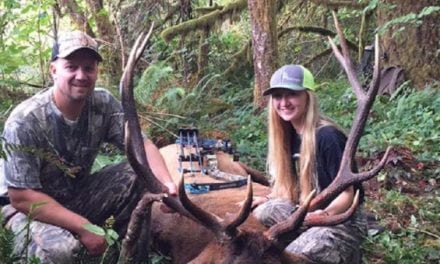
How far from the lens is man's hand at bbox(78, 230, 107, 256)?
412cm

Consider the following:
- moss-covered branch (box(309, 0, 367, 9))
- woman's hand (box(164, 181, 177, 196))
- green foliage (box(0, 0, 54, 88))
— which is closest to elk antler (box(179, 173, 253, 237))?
woman's hand (box(164, 181, 177, 196))

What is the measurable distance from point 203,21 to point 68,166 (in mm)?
8098

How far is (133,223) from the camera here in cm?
398

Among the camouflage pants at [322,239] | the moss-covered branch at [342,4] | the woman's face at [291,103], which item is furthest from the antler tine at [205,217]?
the moss-covered branch at [342,4]

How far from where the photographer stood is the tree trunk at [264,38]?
9469 mm

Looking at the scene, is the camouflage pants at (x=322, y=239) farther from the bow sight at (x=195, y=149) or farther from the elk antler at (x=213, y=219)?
the bow sight at (x=195, y=149)

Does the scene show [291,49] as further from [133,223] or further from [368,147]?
[133,223]

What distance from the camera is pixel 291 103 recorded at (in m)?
4.61

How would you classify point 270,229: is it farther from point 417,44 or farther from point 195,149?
point 417,44

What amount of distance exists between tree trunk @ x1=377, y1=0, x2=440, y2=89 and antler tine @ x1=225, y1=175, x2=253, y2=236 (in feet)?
22.5

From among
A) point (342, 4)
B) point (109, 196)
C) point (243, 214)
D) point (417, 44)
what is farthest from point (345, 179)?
point (342, 4)

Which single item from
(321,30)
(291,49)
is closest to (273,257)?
(321,30)

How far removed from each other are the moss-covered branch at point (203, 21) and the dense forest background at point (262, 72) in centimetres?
2

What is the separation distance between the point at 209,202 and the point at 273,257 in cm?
124
